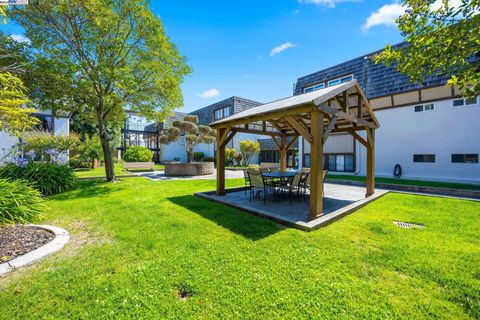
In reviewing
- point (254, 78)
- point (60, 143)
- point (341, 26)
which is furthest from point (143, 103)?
point (341, 26)

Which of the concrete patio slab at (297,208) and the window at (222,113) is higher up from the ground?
the window at (222,113)

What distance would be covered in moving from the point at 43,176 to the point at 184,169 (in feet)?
27.8

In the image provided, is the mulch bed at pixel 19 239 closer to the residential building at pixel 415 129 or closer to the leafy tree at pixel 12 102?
the leafy tree at pixel 12 102

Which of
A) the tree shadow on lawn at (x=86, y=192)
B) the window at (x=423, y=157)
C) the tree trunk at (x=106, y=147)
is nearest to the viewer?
the tree shadow on lawn at (x=86, y=192)

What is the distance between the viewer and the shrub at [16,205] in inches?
191

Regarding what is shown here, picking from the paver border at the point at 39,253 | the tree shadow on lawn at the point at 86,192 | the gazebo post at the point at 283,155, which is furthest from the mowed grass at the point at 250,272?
the gazebo post at the point at 283,155

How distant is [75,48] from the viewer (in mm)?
10180

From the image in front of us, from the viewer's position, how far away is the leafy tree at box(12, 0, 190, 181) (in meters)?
9.27

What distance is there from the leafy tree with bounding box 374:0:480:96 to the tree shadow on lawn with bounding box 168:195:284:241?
14.0 ft

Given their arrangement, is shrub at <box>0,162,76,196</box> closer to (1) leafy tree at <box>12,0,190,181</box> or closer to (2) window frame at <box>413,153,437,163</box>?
(1) leafy tree at <box>12,0,190,181</box>

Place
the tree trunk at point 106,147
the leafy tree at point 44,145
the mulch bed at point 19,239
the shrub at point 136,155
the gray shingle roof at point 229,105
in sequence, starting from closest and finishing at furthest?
the mulch bed at point 19,239
the tree trunk at point 106,147
the leafy tree at point 44,145
the shrub at point 136,155
the gray shingle roof at point 229,105

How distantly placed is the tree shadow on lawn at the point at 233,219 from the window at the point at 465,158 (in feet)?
44.7

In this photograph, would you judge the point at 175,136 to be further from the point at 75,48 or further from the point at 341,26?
the point at 341,26

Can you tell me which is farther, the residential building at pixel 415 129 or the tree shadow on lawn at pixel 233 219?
the residential building at pixel 415 129
